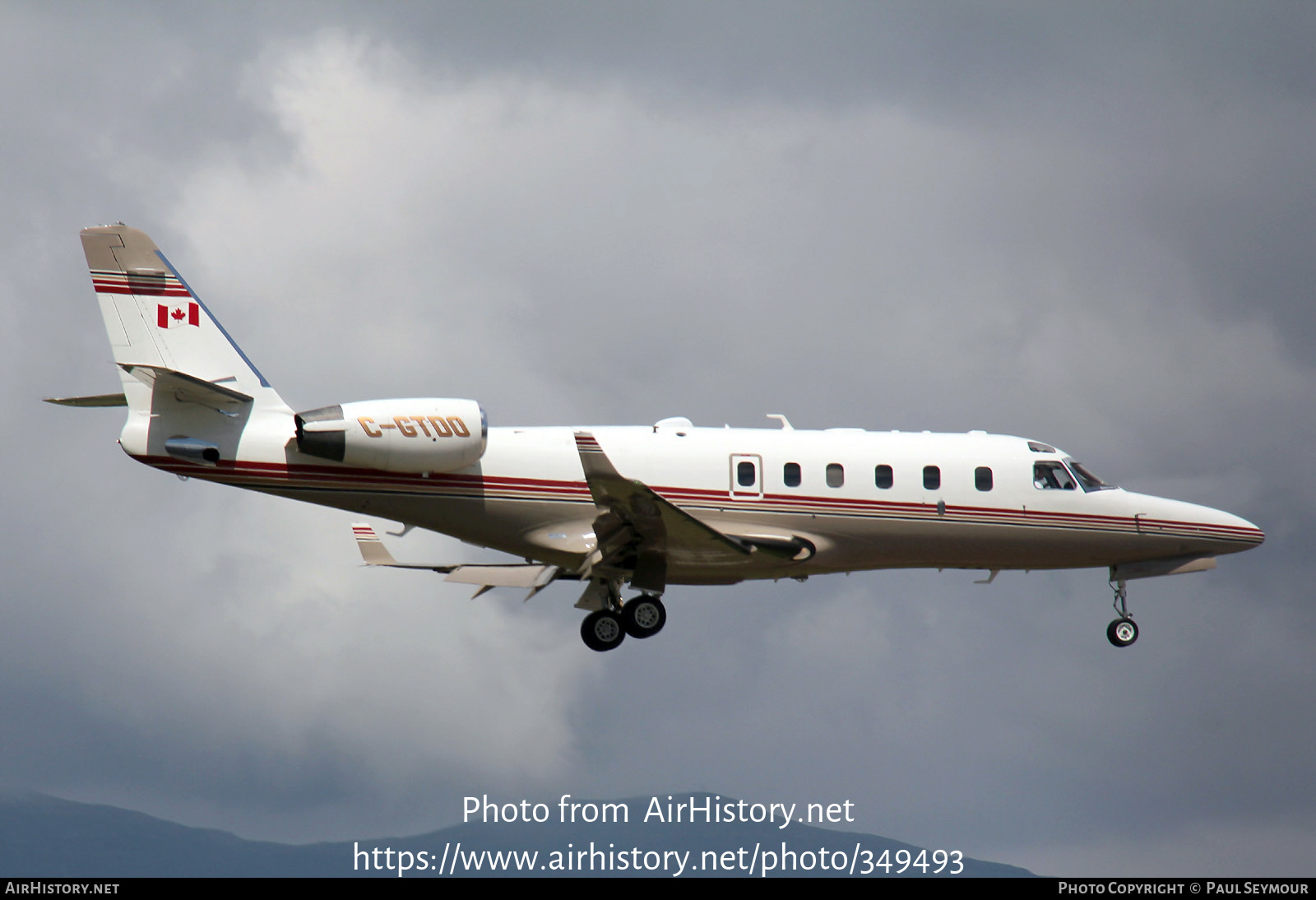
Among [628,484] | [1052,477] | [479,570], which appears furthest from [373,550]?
[1052,477]

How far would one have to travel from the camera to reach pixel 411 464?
76.8ft

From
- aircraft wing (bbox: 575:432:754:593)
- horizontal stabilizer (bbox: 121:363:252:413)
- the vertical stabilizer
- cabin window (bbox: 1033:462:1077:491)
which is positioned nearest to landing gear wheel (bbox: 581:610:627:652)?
aircraft wing (bbox: 575:432:754:593)

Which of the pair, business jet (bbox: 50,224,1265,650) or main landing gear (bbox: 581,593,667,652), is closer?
business jet (bbox: 50,224,1265,650)

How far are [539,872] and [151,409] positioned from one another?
18310 cm

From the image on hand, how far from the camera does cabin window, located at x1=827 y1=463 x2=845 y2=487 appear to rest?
82.9 ft

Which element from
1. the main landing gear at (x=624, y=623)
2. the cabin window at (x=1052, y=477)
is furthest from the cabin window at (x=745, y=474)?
the cabin window at (x=1052, y=477)

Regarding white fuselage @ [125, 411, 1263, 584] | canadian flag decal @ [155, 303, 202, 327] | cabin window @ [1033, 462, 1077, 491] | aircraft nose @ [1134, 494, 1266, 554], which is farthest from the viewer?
aircraft nose @ [1134, 494, 1266, 554]

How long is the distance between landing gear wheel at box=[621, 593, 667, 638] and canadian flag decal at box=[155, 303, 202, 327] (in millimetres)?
8937

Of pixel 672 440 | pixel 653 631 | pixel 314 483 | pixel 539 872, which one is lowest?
pixel 653 631

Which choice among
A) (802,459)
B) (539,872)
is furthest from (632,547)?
(539,872)

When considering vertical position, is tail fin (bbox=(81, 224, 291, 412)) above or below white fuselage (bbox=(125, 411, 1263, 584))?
above

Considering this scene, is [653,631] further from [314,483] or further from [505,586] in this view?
[314,483]

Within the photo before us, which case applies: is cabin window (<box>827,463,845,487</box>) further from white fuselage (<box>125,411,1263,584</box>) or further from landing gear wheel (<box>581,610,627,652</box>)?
landing gear wheel (<box>581,610,627,652</box>)

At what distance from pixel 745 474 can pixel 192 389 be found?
9518 millimetres
